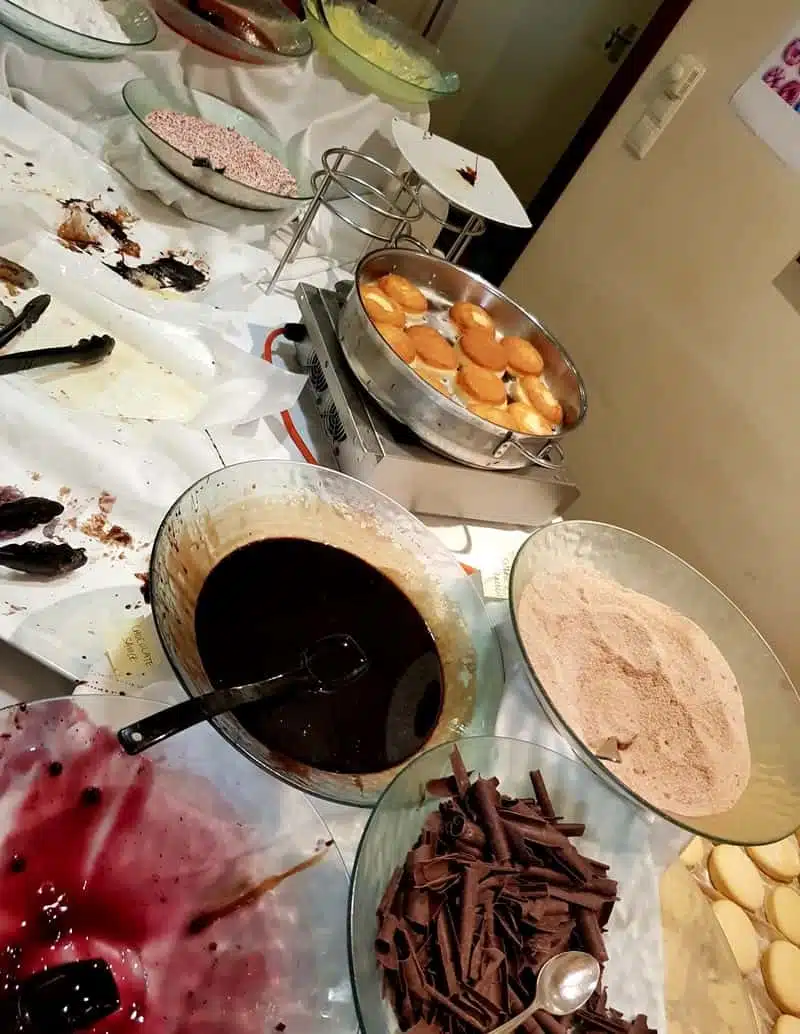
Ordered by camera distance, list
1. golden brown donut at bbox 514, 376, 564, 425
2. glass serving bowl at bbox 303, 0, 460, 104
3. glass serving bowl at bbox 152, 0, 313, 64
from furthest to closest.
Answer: glass serving bowl at bbox 303, 0, 460, 104
glass serving bowl at bbox 152, 0, 313, 64
golden brown donut at bbox 514, 376, 564, 425

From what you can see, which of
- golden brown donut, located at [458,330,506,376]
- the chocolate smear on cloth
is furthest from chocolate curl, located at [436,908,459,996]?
golden brown donut, located at [458,330,506,376]

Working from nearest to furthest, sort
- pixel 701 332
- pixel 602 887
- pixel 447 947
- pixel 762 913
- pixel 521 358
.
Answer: pixel 447 947 < pixel 602 887 < pixel 762 913 < pixel 521 358 < pixel 701 332

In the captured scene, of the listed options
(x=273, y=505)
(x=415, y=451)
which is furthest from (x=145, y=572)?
(x=415, y=451)

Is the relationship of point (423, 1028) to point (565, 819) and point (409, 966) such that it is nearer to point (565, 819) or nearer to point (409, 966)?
point (409, 966)

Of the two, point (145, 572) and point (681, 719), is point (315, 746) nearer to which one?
point (145, 572)

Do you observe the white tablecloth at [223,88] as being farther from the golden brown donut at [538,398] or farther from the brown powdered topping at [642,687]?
the brown powdered topping at [642,687]

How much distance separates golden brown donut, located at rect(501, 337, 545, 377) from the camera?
1.23 meters

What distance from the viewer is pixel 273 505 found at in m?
0.84

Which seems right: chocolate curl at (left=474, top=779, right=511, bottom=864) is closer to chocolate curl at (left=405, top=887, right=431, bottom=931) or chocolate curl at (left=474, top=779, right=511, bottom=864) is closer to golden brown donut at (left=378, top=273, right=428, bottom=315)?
chocolate curl at (left=405, top=887, right=431, bottom=931)

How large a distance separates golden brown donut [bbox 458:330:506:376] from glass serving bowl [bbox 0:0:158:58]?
2.53 feet

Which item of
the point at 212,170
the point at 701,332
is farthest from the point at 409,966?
the point at 701,332

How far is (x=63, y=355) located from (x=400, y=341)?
0.45 metres

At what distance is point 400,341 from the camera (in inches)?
42.7

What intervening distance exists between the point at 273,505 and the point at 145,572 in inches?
6.1
